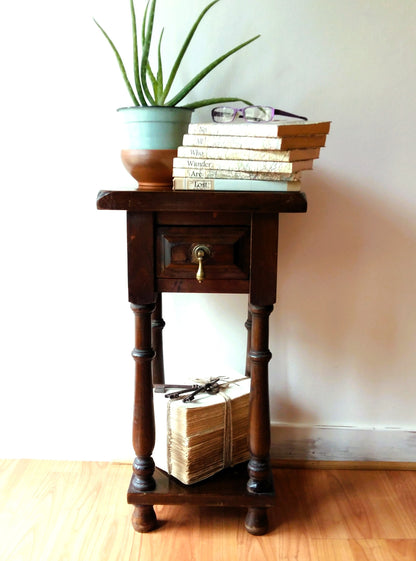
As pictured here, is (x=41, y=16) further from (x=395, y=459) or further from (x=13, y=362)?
(x=395, y=459)

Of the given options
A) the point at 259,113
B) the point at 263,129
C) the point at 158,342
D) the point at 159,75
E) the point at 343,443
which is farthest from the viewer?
the point at 343,443

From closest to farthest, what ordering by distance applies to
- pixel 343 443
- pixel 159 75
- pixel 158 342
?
pixel 159 75 < pixel 158 342 < pixel 343 443

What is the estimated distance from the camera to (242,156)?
117 centimetres

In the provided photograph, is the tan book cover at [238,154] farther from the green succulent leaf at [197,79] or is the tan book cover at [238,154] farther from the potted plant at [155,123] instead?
the green succulent leaf at [197,79]

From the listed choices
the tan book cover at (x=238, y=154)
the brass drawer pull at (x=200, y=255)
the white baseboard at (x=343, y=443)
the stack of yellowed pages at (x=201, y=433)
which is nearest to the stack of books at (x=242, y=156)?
the tan book cover at (x=238, y=154)

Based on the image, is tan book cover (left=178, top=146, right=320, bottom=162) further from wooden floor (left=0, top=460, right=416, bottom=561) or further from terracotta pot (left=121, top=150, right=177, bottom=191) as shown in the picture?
wooden floor (left=0, top=460, right=416, bottom=561)

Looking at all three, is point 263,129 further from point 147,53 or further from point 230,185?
point 147,53

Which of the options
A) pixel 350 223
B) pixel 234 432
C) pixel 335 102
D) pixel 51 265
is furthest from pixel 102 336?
pixel 335 102

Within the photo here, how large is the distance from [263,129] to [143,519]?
0.93 meters

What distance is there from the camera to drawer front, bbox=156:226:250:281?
121 cm

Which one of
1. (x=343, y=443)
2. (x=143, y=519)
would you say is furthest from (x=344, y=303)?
(x=143, y=519)

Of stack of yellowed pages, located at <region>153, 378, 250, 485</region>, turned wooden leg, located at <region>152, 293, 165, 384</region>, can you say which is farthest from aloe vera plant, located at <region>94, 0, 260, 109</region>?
stack of yellowed pages, located at <region>153, 378, 250, 485</region>

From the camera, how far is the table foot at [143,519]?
1.38 meters

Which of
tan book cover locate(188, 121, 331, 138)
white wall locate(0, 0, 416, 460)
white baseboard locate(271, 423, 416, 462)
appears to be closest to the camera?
tan book cover locate(188, 121, 331, 138)
